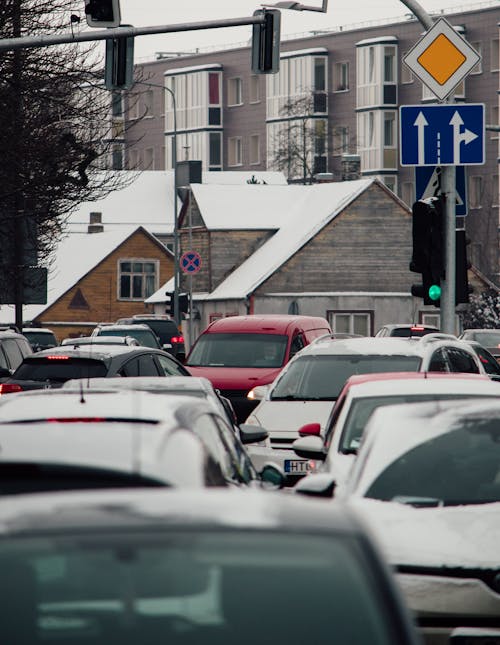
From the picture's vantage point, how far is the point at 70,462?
20.8ft

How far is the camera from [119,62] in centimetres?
2152

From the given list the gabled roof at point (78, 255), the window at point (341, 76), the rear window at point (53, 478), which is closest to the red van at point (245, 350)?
the rear window at point (53, 478)

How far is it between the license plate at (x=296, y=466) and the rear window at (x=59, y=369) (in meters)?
3.93

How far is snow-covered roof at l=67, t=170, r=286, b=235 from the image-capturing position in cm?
10575

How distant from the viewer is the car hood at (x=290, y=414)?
16406 mm

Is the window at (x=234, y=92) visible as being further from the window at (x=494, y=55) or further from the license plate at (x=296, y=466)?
the license plate at (x=296, y=466)

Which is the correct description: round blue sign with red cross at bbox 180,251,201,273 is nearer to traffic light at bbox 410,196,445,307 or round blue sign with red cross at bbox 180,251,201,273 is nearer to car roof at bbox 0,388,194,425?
traffic light at bbox 410,196,445,307

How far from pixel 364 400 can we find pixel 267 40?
38.2ft

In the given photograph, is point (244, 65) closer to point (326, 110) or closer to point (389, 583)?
point (326, 110)

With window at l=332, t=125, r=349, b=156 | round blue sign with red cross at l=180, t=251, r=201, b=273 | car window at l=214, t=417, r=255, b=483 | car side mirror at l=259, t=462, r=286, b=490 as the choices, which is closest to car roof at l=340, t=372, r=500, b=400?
car side mirror at l=259, t=462, r=286, b=490

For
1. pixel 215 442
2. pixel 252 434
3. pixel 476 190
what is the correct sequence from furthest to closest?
1. pixel 476 190
2. pixel 252 434
3. pixel 215 442

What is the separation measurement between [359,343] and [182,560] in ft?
45.7

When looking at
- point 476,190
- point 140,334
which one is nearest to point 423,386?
point 140,334

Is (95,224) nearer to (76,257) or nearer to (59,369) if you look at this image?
(76,257)
